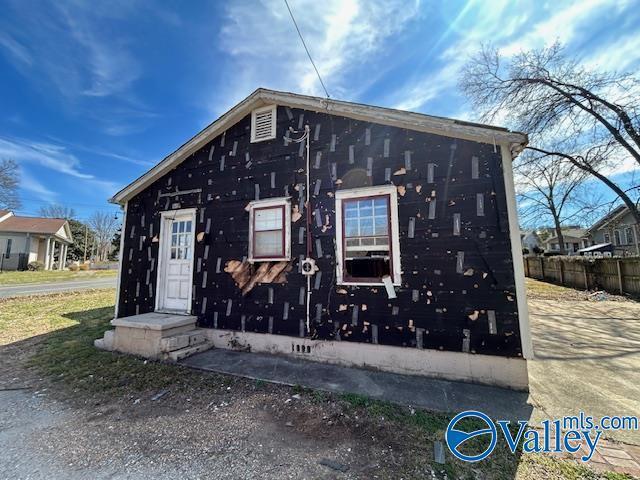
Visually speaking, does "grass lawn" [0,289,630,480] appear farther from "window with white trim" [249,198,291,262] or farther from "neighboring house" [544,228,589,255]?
"neighboring house" [544,228,589,255]

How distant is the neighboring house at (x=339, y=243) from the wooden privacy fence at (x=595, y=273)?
12.3 m

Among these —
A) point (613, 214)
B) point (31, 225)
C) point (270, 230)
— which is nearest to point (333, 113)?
point (270, 230)

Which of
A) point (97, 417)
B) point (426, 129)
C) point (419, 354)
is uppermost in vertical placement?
point (426, 129)

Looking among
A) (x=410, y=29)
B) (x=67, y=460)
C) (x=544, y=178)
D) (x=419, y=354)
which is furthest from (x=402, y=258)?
(x=544, y=178)

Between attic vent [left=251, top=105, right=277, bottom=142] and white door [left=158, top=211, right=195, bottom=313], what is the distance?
2.33 meters

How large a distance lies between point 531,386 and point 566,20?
8.99 metres

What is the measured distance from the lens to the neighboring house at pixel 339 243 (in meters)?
3.94

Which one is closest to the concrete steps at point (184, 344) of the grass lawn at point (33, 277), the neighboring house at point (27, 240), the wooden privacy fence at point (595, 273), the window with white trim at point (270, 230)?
the window with white trim at point (270, 230)

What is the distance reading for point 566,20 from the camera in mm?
6977

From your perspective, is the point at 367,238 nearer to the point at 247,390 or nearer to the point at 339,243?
the point at 339,243

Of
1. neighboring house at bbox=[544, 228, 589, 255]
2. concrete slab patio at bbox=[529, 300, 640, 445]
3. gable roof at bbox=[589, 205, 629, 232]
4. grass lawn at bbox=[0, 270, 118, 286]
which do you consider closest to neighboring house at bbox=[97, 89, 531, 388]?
concrete slab patio at bbox=[529, 300, 640, 445]

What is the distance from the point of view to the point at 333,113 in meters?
5.07

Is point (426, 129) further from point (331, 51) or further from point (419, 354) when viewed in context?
point (419, 354)

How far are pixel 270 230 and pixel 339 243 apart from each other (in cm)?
149
